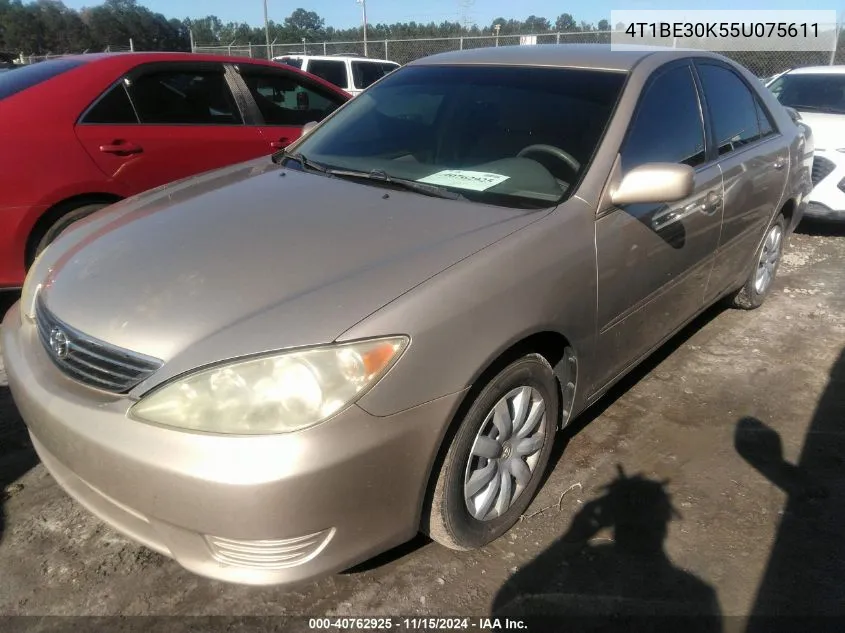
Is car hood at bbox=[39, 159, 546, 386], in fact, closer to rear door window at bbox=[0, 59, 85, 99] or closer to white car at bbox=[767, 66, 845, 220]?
rear door window at bbox=[0, 59, 85, 99]

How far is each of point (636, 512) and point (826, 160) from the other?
16.9ft

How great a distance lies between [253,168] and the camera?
3.08 metres

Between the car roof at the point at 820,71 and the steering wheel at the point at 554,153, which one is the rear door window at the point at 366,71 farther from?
the steering wheel at the point at 554,153

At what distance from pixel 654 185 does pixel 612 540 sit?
4.20 feet

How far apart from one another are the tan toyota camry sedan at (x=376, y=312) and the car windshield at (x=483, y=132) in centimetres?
1

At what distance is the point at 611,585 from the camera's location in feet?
7.11

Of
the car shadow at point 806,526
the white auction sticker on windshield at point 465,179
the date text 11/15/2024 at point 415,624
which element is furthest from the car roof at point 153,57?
the car shadow at point 806,526

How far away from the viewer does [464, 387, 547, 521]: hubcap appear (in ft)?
7.02

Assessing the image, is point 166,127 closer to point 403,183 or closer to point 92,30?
point 403,183

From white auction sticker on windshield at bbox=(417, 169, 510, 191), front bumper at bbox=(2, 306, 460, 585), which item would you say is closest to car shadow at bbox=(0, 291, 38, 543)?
front bumper at bbox=(2, 306, 460, 585)

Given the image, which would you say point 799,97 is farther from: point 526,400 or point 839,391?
point 526,400

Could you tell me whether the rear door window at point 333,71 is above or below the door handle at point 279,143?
above

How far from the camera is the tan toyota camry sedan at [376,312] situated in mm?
1690

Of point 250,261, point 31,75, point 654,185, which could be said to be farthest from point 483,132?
point 31,75
